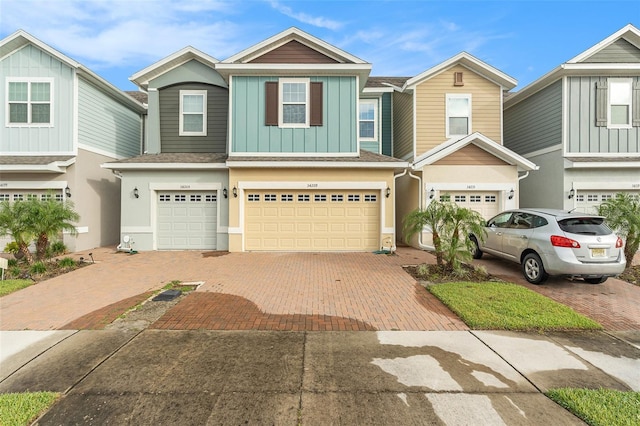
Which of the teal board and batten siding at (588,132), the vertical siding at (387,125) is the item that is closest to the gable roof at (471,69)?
the vertical siding at (387,125)

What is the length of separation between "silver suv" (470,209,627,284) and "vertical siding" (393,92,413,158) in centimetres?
663

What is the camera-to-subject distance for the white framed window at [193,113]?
493 inches

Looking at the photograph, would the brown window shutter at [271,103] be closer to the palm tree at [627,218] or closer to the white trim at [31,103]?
the white trim at [31,103]

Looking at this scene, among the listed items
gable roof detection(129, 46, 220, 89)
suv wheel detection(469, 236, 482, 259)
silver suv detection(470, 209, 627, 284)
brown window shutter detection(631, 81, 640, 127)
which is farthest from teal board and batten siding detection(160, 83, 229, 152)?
brown window shutter detection(631, 81, 640, 127)

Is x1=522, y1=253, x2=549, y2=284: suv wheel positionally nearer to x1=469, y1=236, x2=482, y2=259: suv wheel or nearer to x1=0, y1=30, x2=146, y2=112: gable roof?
x1=469, y1=236, x2=482, y2=259: suv wheel

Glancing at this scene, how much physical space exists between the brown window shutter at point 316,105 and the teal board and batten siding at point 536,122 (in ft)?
31.9

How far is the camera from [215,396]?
2936 mm

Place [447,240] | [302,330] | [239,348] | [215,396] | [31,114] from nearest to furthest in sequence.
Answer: [215,396]
[239,348]
[302,330]
[447,240]
[31,114]

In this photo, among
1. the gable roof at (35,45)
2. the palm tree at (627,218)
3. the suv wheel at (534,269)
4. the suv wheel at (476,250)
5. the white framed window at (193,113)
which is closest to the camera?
the suv wheel at (534,269)

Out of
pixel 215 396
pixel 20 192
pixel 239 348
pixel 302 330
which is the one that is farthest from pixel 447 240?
pixel 20 192

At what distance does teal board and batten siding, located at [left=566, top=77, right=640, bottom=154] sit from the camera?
456 inches

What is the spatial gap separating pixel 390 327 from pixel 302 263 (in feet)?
15.7

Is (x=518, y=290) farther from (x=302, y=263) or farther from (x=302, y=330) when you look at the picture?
(x=302, y=263)

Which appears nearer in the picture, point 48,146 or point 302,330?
point 302,330
